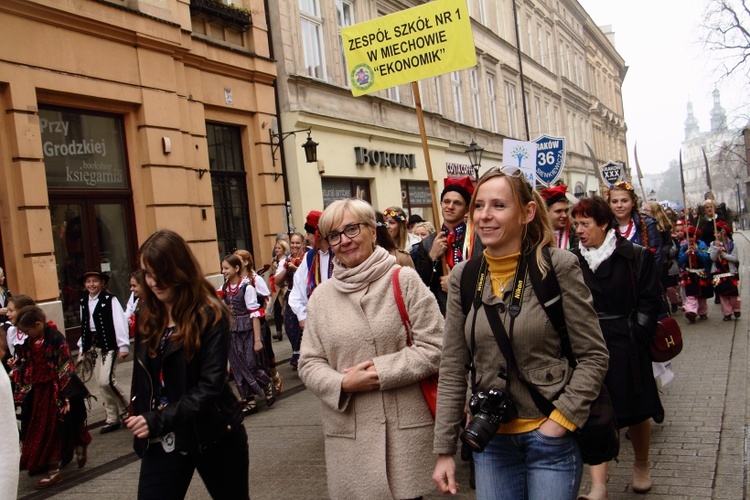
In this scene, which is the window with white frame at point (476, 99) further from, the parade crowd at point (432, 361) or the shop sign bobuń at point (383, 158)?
the parade crowd at point (432, 361)

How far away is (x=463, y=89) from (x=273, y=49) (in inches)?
505

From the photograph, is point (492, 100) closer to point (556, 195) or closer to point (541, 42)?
point (541, 42)

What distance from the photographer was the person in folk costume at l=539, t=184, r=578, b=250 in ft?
19.9

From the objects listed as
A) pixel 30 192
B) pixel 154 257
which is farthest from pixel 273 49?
pixel 154 257

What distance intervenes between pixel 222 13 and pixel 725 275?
10.6 meters

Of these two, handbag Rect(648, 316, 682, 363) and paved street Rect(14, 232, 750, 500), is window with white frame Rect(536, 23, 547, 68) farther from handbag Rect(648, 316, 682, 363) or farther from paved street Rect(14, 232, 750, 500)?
handbag Rect(648, 316, 682, 363)

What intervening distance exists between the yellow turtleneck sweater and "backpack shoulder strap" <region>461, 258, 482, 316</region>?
0.17 feet

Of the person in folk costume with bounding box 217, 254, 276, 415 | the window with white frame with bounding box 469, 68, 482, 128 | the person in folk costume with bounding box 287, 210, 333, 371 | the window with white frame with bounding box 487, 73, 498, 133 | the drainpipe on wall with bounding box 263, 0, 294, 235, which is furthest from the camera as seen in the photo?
the window with white frame with bounding box 487, 73, 498, 133

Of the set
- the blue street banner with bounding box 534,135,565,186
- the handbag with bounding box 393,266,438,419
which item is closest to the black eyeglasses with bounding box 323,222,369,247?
the handbag with bounding box 393,266,438,419

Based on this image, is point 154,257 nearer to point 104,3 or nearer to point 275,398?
point 275,398

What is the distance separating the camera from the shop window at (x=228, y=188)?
15.2 m

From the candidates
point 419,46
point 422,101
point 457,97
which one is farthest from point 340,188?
point 419,46

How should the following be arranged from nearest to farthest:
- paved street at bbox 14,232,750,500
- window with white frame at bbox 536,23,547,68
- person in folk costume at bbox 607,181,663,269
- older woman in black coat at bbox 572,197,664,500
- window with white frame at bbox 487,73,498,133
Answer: older woman in black coat at bbox 572,197,664,500
paved street at bbox 14,232,750,500
person in folk costume at bbox 607,181,663,269
window with white frame at bbox 487,73,498,133
window with white frame at bbox 536,23,547,68

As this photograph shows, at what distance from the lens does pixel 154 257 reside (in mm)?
3363
